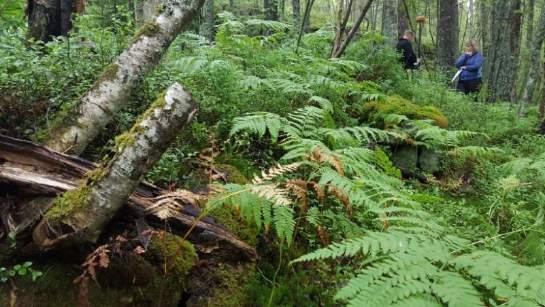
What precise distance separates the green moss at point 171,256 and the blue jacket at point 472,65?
1094 centimetres

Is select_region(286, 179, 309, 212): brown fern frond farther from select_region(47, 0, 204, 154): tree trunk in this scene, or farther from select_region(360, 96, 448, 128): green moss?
select_region(360, 96, 448, 128): green moss

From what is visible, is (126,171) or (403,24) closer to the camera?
(126,171)

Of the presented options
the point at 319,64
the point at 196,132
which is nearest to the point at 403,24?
the point at 319,64

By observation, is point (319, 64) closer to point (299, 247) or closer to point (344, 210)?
point (344, 210)

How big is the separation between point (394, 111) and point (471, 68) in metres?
6.66

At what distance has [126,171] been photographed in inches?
106

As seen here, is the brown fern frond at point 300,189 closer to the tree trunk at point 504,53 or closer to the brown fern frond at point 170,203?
the brown fern frond at point 170,203

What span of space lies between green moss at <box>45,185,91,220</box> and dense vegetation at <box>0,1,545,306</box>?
0.34 meters

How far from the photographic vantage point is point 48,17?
582cm

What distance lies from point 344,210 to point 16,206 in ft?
7.85

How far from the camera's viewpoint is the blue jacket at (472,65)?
1177 centimetres

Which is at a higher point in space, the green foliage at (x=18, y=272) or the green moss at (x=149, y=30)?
the green moss at (x=149, y=30)

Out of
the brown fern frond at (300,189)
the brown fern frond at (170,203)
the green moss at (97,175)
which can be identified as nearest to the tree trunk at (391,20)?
the brown fern frond at (300,189)

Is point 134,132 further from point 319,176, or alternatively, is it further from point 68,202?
point 319,176
